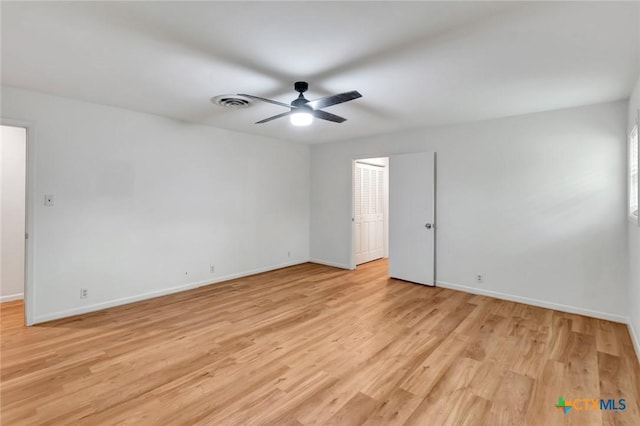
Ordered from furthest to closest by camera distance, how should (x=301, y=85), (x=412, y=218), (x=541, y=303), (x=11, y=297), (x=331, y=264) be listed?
1. (x=331, y=264)
2. (x=412, y=218)
3. (x=11, y=297)
4. (x=541, y=303)
5. (x=301, y=85)

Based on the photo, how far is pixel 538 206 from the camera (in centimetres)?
386

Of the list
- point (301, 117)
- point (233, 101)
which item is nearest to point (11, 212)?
point (233, 101)

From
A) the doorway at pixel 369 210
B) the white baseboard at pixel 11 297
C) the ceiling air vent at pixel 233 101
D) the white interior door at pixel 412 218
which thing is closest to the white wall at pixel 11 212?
the white baseboard at pixel 11 297

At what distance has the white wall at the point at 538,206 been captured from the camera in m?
3.45

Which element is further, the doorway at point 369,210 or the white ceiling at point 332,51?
the doorway at point 369,210

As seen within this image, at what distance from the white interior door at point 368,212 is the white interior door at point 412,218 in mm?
1038

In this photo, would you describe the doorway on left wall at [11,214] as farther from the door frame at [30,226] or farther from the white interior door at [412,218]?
the white interior door at [412,218]

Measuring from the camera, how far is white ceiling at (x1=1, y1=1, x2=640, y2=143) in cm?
185

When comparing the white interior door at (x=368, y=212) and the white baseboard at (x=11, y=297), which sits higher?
the white interior door at (x=368, y=212)

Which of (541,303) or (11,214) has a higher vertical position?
(11,214)

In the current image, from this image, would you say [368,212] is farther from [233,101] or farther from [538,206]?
[233,101]

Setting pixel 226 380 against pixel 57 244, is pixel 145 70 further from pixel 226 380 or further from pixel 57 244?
pixel 226 380

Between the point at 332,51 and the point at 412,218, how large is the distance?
3.32 meters

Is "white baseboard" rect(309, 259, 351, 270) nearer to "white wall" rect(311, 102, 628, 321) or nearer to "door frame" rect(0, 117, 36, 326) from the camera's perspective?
"white wall" rect(311, 102, 628, 321)
